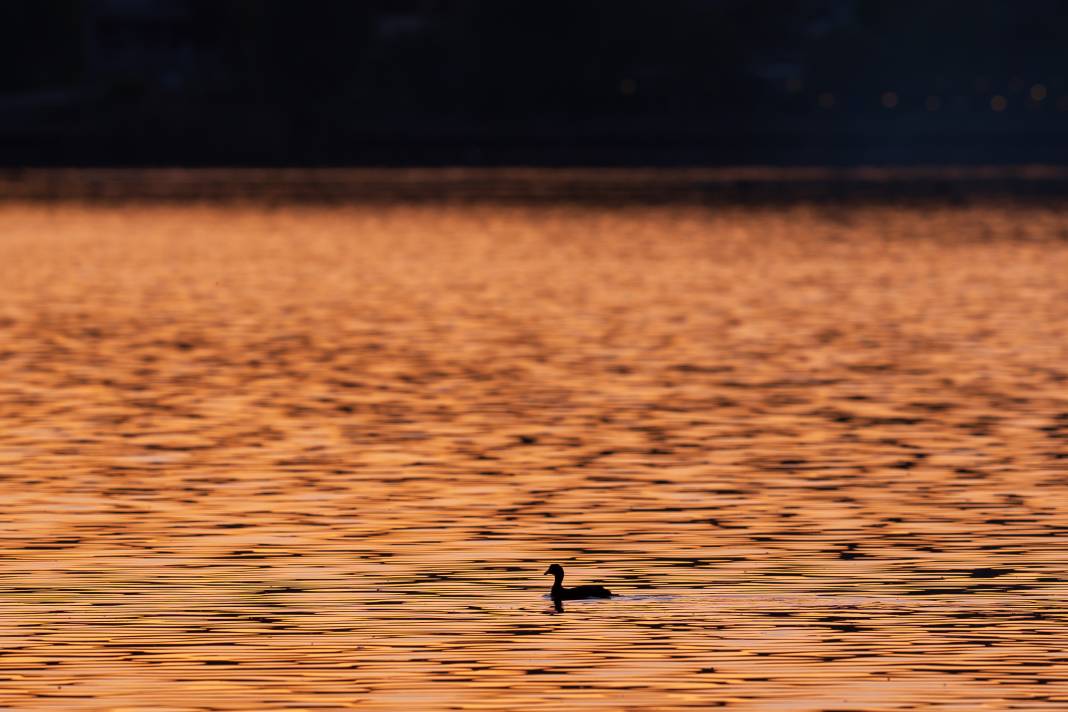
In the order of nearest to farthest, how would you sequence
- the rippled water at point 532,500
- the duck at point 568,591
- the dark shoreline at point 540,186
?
the rippled water at point 532,500, the duck at point 568,591, the dark shoreline at point 540,186

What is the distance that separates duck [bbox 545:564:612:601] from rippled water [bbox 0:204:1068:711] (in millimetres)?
120

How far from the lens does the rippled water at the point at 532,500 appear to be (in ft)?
71.7

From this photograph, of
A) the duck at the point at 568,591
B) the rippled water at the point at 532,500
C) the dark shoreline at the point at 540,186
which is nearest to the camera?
the rippled water at the point at 532,500

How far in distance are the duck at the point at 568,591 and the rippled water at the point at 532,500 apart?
120mm

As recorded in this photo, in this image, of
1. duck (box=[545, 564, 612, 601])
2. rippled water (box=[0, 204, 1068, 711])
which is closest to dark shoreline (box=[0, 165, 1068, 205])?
rippled water (box=[0, 204, 1068, 711])

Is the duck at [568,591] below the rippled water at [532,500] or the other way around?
the other way around

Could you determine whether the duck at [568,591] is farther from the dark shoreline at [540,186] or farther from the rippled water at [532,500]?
the dark shoreline at [540,186]

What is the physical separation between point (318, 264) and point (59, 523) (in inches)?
2293

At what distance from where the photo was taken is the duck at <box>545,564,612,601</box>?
78.7 ft

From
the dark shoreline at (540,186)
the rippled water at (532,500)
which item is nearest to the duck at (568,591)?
the rippled water at (532,500)

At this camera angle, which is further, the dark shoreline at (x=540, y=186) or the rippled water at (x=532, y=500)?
the dark shoreline at (x=540, y=186)

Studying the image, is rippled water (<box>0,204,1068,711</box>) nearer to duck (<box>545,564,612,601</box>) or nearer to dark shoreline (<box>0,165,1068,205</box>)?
duck (<box>545,564,612,601</box>)

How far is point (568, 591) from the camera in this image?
24016mm

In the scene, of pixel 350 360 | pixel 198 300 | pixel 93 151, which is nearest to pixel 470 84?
pixel 93 151
